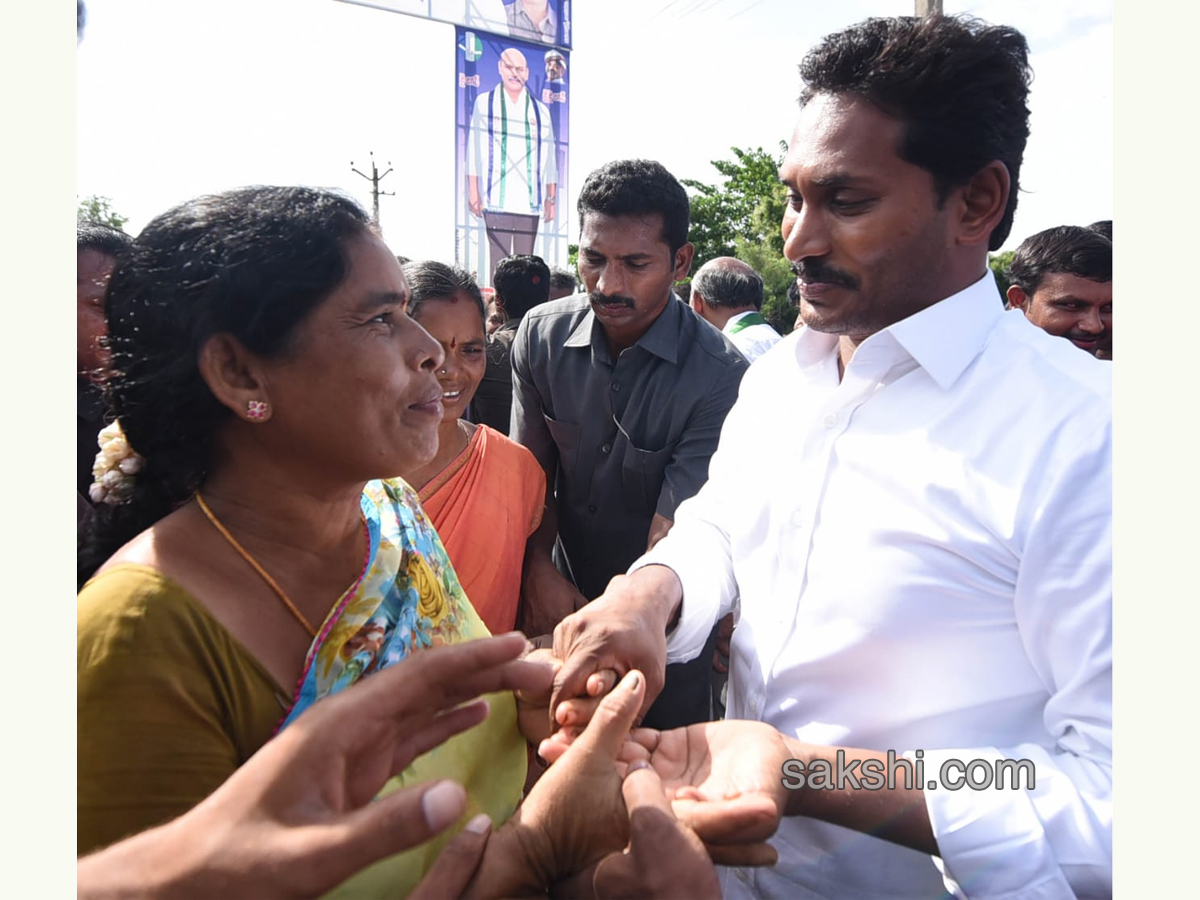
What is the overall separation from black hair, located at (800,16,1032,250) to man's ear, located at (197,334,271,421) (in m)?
1.28

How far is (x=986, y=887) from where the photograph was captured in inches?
50.3

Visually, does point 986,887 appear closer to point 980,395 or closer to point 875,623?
point 875,623

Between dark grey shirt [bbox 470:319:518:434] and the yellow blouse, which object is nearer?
the yellow blouse

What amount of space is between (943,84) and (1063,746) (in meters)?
1.24

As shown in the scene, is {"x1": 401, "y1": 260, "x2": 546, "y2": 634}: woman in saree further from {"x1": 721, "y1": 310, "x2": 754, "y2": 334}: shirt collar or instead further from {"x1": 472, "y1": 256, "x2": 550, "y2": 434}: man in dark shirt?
{"x1": 721, "y1": 310, "x2": 754, "y2": 334}: shirt collar

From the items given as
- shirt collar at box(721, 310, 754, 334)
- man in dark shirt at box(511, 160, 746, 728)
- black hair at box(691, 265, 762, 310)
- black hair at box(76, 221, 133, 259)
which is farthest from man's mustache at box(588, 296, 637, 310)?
black hair at box(691, 265, 762, 310)

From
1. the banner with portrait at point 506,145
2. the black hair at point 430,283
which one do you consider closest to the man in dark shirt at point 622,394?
the black hair at point 430,283

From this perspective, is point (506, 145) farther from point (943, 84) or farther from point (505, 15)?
point (943, 84)

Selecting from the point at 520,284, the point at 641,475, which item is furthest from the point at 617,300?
→ the point at 520,284

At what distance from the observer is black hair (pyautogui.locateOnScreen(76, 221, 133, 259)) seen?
3.06 metres

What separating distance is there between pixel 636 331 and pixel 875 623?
1.93 meters

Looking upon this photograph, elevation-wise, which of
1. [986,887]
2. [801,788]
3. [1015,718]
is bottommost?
[986,887]

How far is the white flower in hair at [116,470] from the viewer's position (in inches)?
58.3

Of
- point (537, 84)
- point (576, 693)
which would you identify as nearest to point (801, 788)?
point (576, 693)
